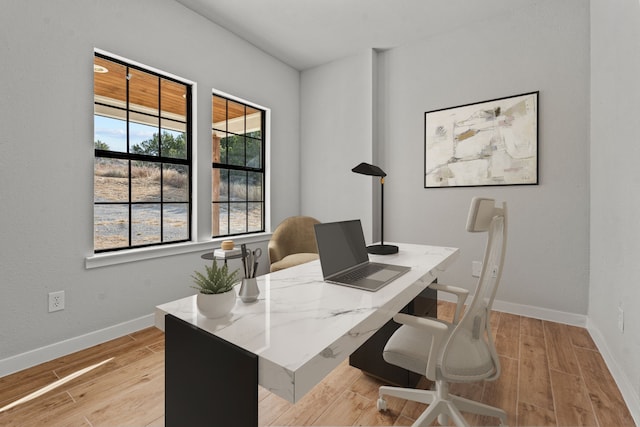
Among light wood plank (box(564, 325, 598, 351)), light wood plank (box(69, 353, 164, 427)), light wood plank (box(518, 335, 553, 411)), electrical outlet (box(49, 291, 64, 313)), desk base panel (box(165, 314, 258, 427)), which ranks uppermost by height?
desk base panel (box(165, 314, 258, 427))

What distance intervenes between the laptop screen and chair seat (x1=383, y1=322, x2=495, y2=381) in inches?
16.5

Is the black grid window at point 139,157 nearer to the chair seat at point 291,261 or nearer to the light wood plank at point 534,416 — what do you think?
the chair seat at point 291,261

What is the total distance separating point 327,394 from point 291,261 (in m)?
1.39

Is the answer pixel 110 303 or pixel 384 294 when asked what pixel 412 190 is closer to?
pixel 384 294

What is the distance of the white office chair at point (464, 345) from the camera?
114 cm

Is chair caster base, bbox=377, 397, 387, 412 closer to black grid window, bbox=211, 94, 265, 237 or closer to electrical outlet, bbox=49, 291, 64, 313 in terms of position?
electrical outlet, bbox=49, 291, 64, 313

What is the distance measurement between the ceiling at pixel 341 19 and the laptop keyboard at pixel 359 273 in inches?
100

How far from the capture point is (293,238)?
3367mm

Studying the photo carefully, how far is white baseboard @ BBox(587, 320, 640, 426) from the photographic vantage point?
1.52 m

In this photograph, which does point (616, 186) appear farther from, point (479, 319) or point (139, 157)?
point (139, 157)

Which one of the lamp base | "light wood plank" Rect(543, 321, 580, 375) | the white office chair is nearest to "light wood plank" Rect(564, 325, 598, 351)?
"light wood plank" Rect(543, 321, 580, 375)

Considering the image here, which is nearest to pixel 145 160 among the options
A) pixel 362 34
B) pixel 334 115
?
pixel 334 115

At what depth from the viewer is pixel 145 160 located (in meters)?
2.70

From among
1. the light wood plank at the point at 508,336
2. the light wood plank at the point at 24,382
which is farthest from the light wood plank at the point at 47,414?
the light wood plank at the point at 508,336
